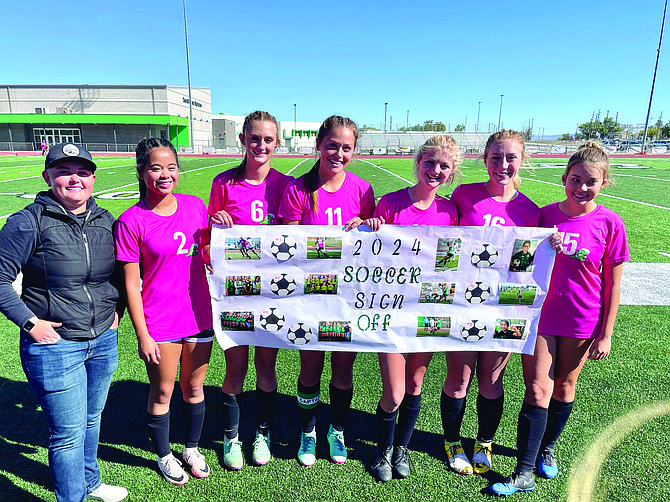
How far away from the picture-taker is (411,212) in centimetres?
274

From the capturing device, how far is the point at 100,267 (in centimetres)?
223

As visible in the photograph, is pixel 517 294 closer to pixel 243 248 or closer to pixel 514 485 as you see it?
pixel 514 485

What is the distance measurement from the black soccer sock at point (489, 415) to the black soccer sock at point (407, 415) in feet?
1.43

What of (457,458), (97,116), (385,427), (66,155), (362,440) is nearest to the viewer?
(66,155)

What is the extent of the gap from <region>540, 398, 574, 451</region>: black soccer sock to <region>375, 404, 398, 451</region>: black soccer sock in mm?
1047

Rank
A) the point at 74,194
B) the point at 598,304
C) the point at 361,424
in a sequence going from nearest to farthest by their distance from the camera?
the point at 74,194, the point at 598,304, the point at 361,424

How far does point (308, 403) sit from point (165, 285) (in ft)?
4.22

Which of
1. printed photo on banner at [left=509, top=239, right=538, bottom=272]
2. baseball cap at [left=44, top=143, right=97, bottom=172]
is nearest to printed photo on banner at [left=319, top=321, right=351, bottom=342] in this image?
printed photo on banner at [left=509, top=239, right=538, bottom=272]

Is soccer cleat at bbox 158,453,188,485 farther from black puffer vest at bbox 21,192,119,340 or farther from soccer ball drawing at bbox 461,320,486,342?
soccer ball drawing at bbox 461,320,486,342

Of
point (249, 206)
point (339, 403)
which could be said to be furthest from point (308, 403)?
point (249, 206)

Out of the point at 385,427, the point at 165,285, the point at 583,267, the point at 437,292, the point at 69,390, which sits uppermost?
the point at 583,267

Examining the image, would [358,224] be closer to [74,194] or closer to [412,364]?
[412,364]

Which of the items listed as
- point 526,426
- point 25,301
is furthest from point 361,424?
point 25,301

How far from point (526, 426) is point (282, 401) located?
1958mm
